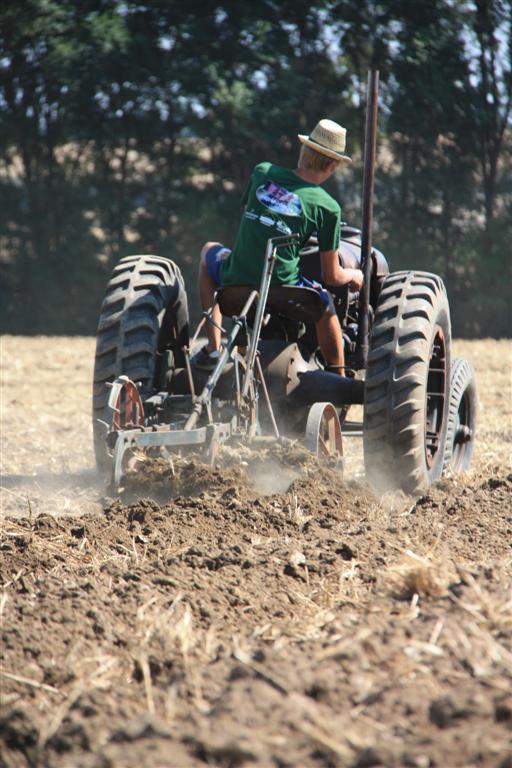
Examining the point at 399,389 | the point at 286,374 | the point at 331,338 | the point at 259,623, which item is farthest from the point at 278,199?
the point at 259,623

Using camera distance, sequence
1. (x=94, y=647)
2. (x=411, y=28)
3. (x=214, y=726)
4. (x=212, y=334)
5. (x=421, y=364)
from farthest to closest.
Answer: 1. (x=411, y=28)
2. (x=212, y=334)
3. (x=421, y=364)
4. (x=94, y=647)
5. (x=214, y=726)

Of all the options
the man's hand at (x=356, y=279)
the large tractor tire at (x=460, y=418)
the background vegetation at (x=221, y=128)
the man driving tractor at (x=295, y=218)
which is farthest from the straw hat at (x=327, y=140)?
the background vegetation at (x=221, y=128)

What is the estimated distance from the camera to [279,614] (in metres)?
3.48

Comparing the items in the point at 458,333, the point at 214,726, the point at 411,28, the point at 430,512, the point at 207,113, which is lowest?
the point at 458,333

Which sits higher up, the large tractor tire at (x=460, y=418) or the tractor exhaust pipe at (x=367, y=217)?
the tractor exhaust pipe at (x=367, y=217)

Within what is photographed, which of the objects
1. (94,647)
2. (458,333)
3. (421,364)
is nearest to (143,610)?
(94,647)

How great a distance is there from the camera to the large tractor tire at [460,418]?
20.5ft

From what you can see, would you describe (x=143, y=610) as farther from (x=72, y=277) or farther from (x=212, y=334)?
(x=72, y=277)

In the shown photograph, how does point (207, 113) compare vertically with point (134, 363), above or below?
above

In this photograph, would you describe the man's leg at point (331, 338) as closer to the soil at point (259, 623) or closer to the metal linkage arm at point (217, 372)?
the metal linkage arm at point (217, 372)

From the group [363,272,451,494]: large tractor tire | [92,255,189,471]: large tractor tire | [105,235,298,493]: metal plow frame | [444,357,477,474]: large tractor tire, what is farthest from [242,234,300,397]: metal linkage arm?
[444,357,477,474]: large tractor tire

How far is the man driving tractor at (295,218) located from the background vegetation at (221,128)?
1140 cm

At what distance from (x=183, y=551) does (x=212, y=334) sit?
1.98 meters

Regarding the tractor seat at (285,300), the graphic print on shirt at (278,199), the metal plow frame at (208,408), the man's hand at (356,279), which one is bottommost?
the metal plow frame at (208,408)
